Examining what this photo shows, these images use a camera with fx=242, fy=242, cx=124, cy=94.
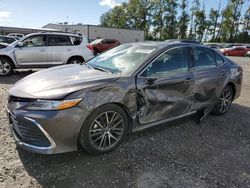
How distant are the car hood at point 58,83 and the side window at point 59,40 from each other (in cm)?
583

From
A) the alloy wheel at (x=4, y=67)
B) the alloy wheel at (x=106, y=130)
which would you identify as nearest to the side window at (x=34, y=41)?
the alloy wheel at (x=4, y=67)

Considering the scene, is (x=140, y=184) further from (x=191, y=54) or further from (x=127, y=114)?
(x=191, y=54)

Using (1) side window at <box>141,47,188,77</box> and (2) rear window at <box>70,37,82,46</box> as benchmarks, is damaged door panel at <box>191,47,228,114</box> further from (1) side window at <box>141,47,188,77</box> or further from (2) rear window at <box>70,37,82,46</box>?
(2) rear window at <box>70,37,82,46</box>

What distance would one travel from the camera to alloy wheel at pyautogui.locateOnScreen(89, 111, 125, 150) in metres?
3.17

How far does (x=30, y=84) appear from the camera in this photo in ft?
10.7

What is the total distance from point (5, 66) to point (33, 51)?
3.69ft

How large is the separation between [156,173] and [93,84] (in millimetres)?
1365

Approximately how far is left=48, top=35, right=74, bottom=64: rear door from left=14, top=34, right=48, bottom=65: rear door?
185mm

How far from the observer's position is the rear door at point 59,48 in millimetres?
9133

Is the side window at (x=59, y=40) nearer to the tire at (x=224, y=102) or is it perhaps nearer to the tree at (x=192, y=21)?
the tire at (x=224, y=102)

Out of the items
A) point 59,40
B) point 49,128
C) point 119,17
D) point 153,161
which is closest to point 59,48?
point 59,40

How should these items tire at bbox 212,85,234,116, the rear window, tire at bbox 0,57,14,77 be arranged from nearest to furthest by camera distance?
tire at bbox 212,85,234,116
tire at bbox 0,57,14,77
the rear window

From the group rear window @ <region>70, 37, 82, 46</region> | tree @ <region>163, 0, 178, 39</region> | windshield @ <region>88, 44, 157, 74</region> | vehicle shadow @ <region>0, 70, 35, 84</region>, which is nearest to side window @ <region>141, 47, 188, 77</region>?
windshield @ <region>88, 44, 157, 74</region>

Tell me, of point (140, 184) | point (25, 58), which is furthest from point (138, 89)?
point (25, 58)
